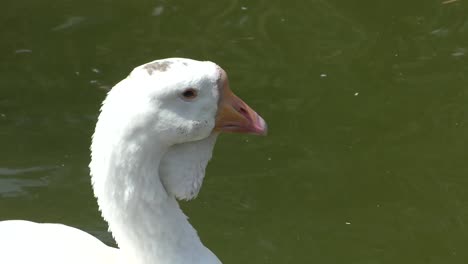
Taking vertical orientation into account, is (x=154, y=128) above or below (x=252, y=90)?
above

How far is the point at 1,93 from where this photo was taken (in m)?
8.12

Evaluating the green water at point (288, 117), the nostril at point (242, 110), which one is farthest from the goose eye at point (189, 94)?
the green water at point (288, 117)

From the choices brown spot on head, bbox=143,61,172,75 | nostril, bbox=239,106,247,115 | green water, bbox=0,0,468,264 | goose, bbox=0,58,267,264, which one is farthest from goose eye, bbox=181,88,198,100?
green water, bbox=0,0,468,264

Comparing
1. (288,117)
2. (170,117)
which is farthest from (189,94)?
(288,117)

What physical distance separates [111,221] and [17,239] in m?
0.68

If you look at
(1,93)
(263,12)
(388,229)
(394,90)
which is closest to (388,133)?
(394,90)

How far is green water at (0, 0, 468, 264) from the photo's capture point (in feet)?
22.4

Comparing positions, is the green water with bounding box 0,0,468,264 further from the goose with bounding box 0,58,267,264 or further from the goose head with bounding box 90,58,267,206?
the goose head with bounding box 90,58,267,206

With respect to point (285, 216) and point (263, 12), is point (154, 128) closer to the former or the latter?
point (285, 216)

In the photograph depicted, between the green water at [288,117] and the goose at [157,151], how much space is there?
5.65 ft

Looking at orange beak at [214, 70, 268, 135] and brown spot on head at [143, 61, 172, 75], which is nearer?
brown spot on head at [143, 61, 172, 75]

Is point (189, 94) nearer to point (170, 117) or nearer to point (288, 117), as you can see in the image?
point (170, 117)

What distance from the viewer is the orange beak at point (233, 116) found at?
15.8 feet

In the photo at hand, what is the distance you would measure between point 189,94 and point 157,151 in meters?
0.29
